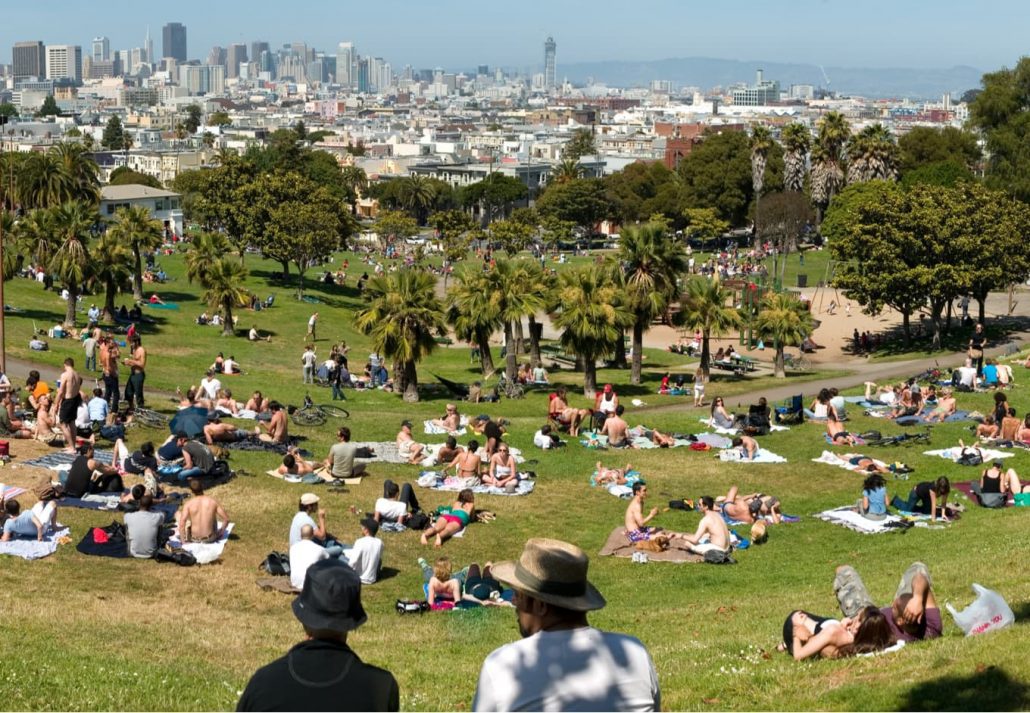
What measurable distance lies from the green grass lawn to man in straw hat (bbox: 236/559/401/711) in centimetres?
460

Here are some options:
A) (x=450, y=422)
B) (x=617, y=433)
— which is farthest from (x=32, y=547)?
(x=617, y=433)

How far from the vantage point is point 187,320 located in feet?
153

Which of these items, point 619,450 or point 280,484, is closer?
point 280,484

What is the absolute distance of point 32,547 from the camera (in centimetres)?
1538

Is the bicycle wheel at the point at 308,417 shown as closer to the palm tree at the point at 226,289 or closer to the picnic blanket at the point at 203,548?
the picnic blanket at the point at 203,548

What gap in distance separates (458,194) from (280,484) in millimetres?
125917

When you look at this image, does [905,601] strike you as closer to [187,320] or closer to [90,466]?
[90,466]

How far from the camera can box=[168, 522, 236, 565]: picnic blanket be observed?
15.7 metres

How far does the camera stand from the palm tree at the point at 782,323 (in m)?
39.5

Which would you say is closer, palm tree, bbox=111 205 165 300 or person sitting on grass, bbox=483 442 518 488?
person sitting on grass, bbox=483 442 518 488

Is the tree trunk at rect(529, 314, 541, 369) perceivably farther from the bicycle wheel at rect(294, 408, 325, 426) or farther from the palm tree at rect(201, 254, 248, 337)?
the bicycle wheel at rect(294, 408, 325, 426)

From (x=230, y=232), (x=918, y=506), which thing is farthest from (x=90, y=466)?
(x=230, y=232)

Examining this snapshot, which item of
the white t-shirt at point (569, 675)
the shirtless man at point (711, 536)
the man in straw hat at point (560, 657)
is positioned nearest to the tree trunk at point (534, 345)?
the shirtless man at point (711, 536)

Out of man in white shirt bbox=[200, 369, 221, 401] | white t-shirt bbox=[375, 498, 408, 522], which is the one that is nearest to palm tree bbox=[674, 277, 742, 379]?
man in white shirt bbox=[200, 369, 221, 401]
